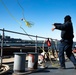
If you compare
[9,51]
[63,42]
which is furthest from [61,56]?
[9,51]

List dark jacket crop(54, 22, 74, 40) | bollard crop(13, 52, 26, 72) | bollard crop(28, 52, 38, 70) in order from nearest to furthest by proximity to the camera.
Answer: bollard crop(13, 52, 26, 72), bollard crop(28, 52, 38, 70), dark jacket crop(54, 22, 74, 40)

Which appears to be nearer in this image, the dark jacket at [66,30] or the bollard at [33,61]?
the bollard at [33,61]

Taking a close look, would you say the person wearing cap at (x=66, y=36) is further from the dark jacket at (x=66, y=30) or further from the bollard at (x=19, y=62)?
the bollard at (x=19, y=62)

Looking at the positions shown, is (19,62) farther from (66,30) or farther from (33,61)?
(66,30)

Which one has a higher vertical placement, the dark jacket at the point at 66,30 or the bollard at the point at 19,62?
the dark jacket at the point at 66,30

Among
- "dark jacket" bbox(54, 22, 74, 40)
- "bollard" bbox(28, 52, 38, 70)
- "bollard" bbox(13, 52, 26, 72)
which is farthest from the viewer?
"dark jacket" bbox(54, 22, 74, 40)

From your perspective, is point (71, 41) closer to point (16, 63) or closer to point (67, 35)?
point (67, 35)

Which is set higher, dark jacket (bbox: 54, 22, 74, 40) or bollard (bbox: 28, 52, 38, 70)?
dark jacket (bbox: 54, 22, 74, 40)

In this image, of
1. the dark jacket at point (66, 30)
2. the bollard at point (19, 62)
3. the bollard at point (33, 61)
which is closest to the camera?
the bollard at point (19, 62)

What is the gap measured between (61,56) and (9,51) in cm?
1711

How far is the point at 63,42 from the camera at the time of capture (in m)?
6.78

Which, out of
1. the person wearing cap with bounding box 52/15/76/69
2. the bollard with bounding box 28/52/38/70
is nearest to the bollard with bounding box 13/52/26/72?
the bollard with bounding box 28/52/38/70

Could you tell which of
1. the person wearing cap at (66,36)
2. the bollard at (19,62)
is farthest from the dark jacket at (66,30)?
the bollard at (19,62)

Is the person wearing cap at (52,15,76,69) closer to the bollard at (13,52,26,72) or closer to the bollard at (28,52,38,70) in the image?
the bollard at (28,52,38,70)
